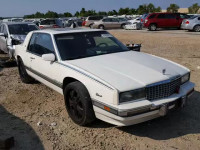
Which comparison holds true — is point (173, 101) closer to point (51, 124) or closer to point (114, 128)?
point (114, 128)

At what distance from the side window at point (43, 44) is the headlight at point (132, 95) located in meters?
1.88

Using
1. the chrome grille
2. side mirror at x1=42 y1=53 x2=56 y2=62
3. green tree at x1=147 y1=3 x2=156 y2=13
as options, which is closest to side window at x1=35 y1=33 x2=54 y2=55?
side mirror at x1=42 y1=53 x2=56 y2=62

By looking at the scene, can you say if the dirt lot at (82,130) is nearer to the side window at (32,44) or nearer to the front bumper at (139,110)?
the front bumper at (139,110)

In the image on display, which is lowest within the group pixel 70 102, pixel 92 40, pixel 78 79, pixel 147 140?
pixel 147 140

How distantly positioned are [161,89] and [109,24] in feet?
82.5

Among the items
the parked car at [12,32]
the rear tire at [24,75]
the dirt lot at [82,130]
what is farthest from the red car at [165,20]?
the dirt lot at [82,130]

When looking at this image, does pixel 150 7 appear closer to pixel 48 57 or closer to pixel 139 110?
pixel 48 57

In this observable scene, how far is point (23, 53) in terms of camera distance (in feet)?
18.2

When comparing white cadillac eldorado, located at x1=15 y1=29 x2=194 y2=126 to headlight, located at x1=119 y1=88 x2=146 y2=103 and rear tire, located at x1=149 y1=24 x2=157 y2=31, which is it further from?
rear tire, located at x1=149 y1=24 x2=157 y2=31

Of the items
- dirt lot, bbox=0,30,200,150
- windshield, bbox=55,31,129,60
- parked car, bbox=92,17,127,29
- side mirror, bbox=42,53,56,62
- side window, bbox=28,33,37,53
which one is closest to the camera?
dirt lot, bbox=0,30,200,150

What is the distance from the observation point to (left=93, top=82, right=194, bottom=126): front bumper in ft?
9.84

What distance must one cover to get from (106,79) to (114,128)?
3.15 feet

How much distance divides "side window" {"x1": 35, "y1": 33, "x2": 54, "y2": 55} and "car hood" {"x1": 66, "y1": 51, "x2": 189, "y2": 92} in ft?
2.53

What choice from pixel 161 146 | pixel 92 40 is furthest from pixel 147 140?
pixel 92 40
